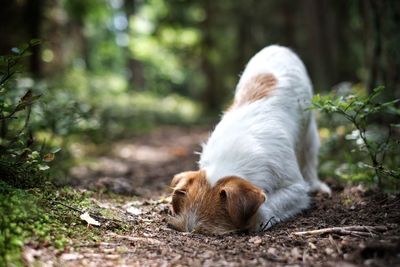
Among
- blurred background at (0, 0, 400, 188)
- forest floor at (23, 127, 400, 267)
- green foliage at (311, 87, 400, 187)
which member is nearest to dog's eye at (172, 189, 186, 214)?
forest floor at (23, 127, 400, 267)

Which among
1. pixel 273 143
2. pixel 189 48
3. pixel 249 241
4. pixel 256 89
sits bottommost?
pixel 249 241

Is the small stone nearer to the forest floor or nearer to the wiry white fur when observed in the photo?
the forest floor

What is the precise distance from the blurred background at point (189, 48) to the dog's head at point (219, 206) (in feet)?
9.53

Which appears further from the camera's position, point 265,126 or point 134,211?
point 265,126

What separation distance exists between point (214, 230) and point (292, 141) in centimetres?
158

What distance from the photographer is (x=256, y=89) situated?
4.87m

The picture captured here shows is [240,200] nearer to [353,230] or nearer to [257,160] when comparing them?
[257,160]

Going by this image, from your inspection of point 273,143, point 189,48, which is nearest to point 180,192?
point 273,143

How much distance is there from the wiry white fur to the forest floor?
26 centimetres

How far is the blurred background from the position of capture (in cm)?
666

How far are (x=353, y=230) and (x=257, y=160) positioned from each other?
108 cm

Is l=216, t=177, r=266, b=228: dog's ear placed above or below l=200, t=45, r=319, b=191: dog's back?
below

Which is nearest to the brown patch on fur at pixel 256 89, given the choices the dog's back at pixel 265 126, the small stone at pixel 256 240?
the dog's back at pixel 265 126

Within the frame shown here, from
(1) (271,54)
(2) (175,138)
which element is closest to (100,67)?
(2) (175,138)
